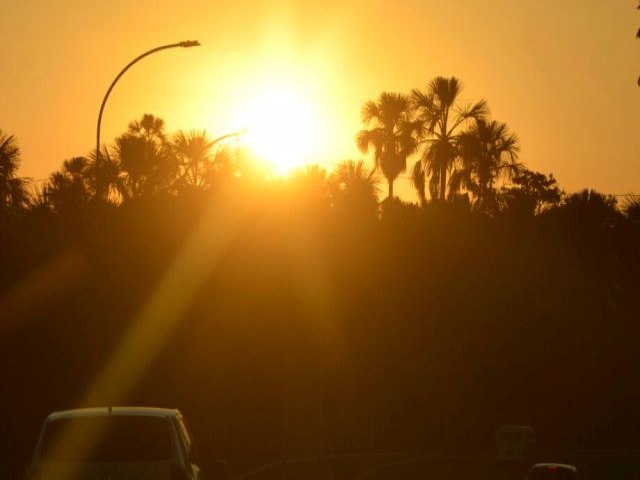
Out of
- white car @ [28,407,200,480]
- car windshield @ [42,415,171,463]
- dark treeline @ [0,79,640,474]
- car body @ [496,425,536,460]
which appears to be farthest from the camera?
car body @ [496,425,536,460]

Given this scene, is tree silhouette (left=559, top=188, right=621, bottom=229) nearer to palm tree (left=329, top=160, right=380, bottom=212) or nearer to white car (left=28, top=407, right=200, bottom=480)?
palm tree (left=329, top=160, right=380, bottom=212)

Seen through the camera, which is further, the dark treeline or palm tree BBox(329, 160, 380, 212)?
palm tree BBox(329, 160, 380, 212)

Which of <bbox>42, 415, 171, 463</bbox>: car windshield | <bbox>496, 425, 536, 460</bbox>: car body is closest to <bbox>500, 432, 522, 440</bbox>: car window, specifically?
<bbox>496, 425, 536, 460</bbox>: car body

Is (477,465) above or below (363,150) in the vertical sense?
below

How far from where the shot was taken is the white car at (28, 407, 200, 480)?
11.7 metres

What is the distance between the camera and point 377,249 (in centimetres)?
4450

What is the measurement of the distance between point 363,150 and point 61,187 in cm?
2450

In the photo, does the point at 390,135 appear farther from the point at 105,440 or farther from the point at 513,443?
the point at 105,440

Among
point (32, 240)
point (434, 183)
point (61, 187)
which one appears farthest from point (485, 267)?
point (32, 240)

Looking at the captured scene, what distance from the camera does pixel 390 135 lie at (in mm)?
60375

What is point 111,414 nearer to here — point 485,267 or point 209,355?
point 209,355

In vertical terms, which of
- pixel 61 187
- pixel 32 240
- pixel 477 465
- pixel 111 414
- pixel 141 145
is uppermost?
pixel 141 145

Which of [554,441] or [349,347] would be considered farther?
[554,441]

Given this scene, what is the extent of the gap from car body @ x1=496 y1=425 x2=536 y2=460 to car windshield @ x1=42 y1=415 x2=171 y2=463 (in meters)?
30.0
